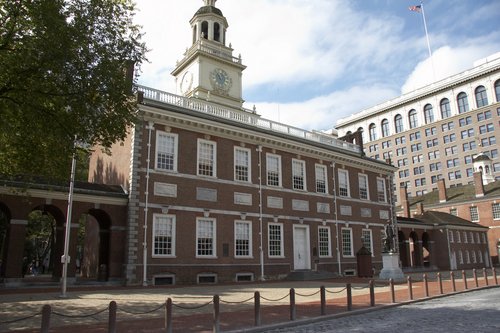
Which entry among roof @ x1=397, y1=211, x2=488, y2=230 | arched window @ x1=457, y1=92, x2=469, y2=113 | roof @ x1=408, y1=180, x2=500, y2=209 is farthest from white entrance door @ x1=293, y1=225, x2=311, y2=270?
arched window @ x1=457, y1=92, x2=469, y2=113

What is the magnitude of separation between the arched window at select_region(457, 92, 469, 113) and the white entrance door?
208ft

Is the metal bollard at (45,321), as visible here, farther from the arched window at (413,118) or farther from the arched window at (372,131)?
the arched window at (372,131)

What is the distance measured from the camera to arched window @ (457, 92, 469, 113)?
264 ft

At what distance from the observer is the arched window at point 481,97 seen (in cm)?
7775

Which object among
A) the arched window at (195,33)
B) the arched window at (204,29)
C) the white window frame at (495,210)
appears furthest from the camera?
the white window frame at (495,210)

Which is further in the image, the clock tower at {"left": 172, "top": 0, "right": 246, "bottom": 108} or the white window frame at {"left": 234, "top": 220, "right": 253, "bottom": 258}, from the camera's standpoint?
the clock tower at {"left": 172, "top": 0, "right": 246, "bottom": 108}

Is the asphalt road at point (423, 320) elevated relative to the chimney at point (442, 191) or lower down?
lower down

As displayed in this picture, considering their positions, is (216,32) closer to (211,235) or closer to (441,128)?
(211,235)

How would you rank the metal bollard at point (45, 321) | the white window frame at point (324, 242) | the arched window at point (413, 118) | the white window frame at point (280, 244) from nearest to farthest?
the metal bollard at point (45, 321) → the white window frame at point (280, 244) → the white window frame at point (324, 242) → the arched window at point (413, 118)

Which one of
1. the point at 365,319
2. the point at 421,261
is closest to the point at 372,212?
the point at 421,261

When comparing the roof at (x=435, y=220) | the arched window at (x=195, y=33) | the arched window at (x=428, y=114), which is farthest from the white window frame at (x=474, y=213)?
the arched window at (x=195, y=33)

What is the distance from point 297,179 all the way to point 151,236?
42.1ft

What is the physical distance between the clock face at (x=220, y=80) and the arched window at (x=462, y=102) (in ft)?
190

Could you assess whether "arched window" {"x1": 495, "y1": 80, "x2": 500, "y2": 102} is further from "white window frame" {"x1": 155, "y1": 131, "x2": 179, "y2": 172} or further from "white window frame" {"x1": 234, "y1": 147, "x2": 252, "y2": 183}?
Answer: "white window frame" {"x1": 155, "y1": 131, "x2": 179, "y2": 172}
